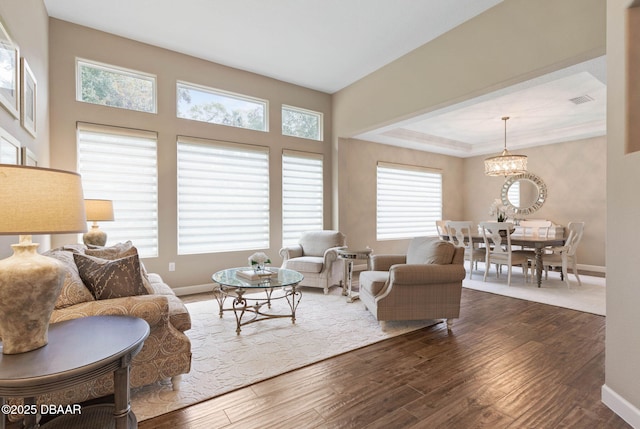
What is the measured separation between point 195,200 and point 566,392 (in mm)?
4496

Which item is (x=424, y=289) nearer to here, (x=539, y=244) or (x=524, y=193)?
(x=539, y=244)

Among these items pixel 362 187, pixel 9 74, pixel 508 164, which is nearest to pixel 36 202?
pixel 9 74

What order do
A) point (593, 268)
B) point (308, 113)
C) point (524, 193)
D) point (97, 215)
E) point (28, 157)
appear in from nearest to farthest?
point (28, 157) → point (97, 215) → point (308, 113) → point (593, 268) → point (524, 193)

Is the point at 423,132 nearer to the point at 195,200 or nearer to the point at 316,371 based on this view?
the point at 195,200

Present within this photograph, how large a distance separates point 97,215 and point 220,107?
2.40m

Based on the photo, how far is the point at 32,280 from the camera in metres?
1.22

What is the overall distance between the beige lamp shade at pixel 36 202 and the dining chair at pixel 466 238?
552 centimetres

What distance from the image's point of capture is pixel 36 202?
3.86 ft

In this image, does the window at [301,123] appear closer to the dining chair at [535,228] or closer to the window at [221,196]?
the window at [221,196]

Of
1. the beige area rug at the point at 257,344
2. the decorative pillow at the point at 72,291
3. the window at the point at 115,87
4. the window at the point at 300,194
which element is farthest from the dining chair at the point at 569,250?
the window at the point at 115,87

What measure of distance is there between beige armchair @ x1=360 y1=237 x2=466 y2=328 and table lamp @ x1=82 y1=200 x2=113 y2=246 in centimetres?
299

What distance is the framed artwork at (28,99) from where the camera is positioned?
7.95ft

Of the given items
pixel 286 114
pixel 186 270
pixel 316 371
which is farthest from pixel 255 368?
pixel 286 114

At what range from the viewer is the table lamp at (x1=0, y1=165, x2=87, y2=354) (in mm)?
1145
